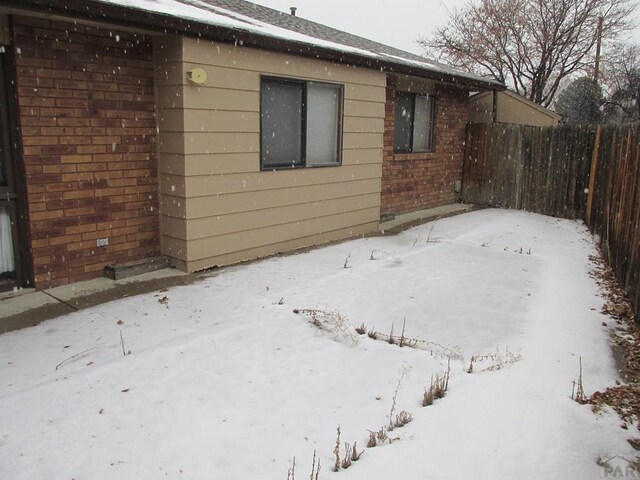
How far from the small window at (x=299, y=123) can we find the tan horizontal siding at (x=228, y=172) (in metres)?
0.15

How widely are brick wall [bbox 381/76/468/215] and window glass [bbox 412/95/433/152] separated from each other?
176 mm

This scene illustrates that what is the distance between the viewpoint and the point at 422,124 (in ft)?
35.3

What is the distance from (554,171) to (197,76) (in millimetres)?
8338

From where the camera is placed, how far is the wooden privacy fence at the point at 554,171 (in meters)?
7.47

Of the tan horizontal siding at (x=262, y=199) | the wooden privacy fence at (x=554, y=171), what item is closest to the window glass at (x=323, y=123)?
the tan horizontal siding at (x=262, y=199)

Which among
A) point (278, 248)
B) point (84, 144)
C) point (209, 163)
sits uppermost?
point (84, 144)

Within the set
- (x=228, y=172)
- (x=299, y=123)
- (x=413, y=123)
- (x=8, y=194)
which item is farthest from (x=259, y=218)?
(x=413, y=123)

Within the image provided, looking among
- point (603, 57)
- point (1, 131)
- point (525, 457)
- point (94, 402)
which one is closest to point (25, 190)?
point (1, 131)

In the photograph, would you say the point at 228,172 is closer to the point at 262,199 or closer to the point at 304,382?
the point at 262,199

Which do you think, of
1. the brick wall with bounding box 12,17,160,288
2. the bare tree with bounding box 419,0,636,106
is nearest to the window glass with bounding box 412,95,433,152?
the brick wall with bounding box 12,17,160,288

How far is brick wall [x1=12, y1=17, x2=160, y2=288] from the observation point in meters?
4.88

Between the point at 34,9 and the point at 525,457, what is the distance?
16.2ft

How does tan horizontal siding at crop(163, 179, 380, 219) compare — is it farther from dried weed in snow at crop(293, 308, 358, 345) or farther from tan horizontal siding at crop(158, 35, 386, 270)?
dried weed in snow at crop(293, 308, 358, 345)

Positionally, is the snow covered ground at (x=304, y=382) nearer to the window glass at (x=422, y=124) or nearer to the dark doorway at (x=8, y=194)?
the dark doorway at (x=8, y=194)
